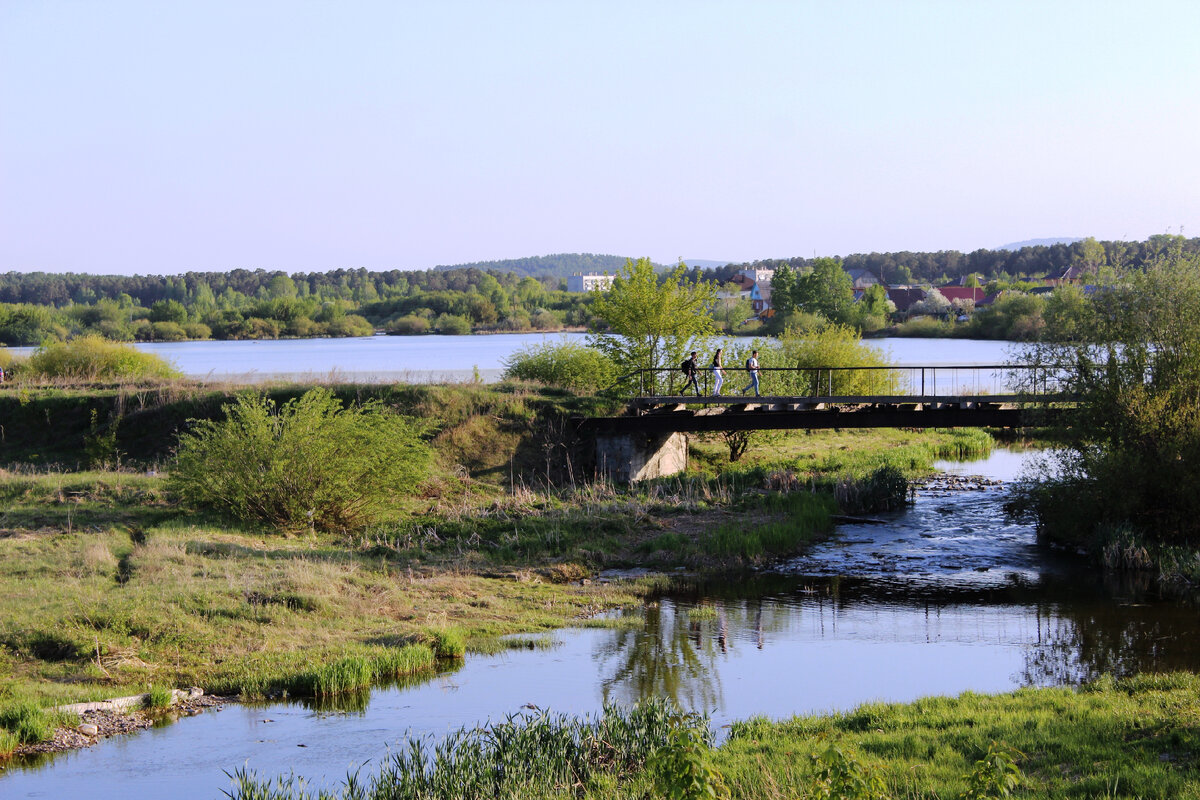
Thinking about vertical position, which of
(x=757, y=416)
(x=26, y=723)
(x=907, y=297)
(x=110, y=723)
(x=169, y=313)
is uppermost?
(x=907, y=297)

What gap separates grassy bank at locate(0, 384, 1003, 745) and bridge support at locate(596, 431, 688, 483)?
976 mm

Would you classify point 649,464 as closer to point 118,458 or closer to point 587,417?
point 587,417

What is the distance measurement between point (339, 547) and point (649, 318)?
1889 centimetres

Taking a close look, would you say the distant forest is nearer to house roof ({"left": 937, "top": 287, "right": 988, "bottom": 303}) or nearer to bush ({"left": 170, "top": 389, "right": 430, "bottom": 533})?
house roof ({"left": 937, "top": 287, "right": 988, "bottom": 303})

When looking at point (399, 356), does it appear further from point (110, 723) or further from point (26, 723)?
point (26, 723)

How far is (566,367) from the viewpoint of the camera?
39.5 meters

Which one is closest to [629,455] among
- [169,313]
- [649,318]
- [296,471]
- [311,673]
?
[649,318]

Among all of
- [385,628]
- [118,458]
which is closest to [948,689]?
[385,628]

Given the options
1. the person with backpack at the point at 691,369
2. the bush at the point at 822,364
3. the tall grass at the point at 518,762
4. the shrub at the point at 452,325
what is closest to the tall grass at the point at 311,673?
the tall grass at the point at 518,762

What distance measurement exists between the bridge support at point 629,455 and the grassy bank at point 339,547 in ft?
3.20

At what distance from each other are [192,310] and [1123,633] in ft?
425

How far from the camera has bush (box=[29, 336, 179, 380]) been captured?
41.0 m

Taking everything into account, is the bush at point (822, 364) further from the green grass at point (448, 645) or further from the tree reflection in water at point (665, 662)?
the green grass at point (448, 645)

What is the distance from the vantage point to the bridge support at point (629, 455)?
107 ft
